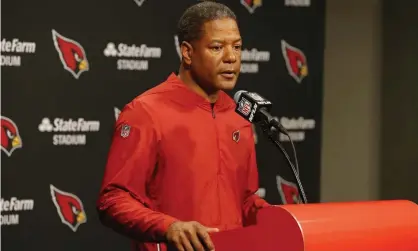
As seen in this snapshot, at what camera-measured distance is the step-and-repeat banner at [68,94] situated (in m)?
3.46

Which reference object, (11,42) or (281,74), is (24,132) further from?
(281,74)

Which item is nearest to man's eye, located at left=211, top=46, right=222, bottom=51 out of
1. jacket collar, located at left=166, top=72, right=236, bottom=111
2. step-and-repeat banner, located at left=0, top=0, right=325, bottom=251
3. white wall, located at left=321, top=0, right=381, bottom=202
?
jacket collar, located at left=166, top=72, right=236, bottom=111

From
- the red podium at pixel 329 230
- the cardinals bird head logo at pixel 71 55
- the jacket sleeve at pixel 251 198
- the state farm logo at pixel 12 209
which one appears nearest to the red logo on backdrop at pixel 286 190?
the cardinals bird head logo at pixel 71 55

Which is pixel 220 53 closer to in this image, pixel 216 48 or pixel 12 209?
pixel 216 48

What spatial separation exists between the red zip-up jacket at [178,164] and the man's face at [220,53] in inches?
4.6

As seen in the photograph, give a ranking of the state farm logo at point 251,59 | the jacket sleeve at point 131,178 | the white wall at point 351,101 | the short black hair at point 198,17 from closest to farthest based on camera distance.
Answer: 1. the jacket sleeve at point 131,178
2. the short black hair at point 198,17
3. the state farm logo at point 251,59
4. the white wall at point 351,101

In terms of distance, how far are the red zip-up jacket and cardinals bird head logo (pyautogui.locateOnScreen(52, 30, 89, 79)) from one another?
1.59 metres

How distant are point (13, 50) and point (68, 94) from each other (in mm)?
317

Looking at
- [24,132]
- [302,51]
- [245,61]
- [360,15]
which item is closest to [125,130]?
[24,132]

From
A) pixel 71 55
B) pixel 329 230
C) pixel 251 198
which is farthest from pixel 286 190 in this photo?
pixel 329 230

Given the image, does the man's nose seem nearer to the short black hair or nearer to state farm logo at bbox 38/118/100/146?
the short black hair

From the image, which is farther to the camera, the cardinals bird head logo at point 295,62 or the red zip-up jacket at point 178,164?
the cardinals bird head logo at point 295,62

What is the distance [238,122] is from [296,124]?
2.09 metres

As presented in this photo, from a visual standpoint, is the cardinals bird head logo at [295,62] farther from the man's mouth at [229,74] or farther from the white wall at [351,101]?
the man's mouth at [229,74]
